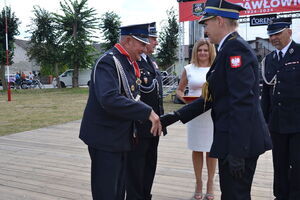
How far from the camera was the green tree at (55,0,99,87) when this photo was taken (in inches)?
984

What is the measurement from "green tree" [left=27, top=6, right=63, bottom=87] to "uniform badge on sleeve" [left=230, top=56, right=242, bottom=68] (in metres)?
24.9

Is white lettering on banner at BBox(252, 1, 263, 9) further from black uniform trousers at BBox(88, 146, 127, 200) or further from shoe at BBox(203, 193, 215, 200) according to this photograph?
black uniform trousers at BBox(88, 146, 127, 200)

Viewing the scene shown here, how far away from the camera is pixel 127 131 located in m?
2.25

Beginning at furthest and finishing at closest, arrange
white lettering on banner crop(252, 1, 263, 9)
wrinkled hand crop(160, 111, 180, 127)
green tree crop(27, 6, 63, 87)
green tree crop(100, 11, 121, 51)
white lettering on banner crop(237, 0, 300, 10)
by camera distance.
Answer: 1. green tree crop(100, 11, 121, 51)
2. green tree crop(27, 6, 63, 87)
3. white lettering on banner crop(252, 1, 263, 9)
4. white lettering on banner crop(237, 0, 300, 10)
5. wrinkled hand crop(160, 111, 180, 127)

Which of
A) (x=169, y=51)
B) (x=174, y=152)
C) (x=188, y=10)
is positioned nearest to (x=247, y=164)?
(x=174, y=152)

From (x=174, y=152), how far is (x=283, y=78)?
8.85 ft

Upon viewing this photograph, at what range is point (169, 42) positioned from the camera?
29.4 m

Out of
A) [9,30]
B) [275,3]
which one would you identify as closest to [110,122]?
[275,3]

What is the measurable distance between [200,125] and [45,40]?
79.5 ft

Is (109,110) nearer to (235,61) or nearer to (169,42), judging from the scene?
(235,61)

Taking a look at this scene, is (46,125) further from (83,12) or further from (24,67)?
(24,67)

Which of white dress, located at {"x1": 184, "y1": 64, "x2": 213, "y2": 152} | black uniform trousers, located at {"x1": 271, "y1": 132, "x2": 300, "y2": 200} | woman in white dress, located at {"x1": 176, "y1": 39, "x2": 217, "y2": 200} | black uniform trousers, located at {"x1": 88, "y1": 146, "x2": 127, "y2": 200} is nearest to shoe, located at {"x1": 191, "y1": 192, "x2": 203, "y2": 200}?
woman in white dress, located at {"x1": 176, "y1": 39, "x2": 217, "y2": 200}

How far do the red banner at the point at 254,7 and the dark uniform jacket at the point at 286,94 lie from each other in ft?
35.3

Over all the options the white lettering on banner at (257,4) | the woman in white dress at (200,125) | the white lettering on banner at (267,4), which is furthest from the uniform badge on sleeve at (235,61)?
the white lettering on banner at (257,4)
